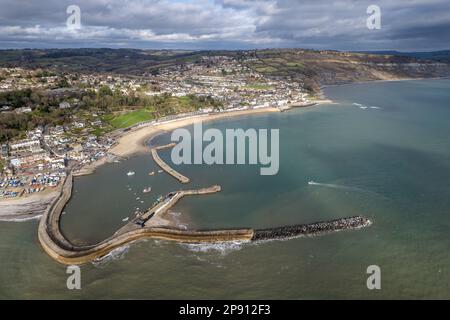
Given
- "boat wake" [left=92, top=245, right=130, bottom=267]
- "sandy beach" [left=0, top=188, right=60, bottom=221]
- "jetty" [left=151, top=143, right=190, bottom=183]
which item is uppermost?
"jetty" [left=151, top=143, right=190, bottom=183]

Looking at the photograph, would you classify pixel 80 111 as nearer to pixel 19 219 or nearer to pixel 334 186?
pixel 19 219

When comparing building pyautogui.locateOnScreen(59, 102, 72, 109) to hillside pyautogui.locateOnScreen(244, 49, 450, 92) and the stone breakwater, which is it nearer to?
the stone breakwater

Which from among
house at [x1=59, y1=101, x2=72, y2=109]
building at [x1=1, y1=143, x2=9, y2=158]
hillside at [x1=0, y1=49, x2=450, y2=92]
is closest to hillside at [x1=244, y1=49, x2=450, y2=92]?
hillside at [x1=0, y1=49, x2=450, y2=92]

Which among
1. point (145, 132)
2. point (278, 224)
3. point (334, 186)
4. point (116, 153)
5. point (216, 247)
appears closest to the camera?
point (216, 247)

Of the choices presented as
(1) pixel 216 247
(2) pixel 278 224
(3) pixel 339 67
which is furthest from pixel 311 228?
(3) pixel 339 67

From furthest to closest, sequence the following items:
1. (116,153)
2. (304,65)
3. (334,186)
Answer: (304,65) < (116,153) < (334,186)

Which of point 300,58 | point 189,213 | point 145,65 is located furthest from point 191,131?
point 145,65
